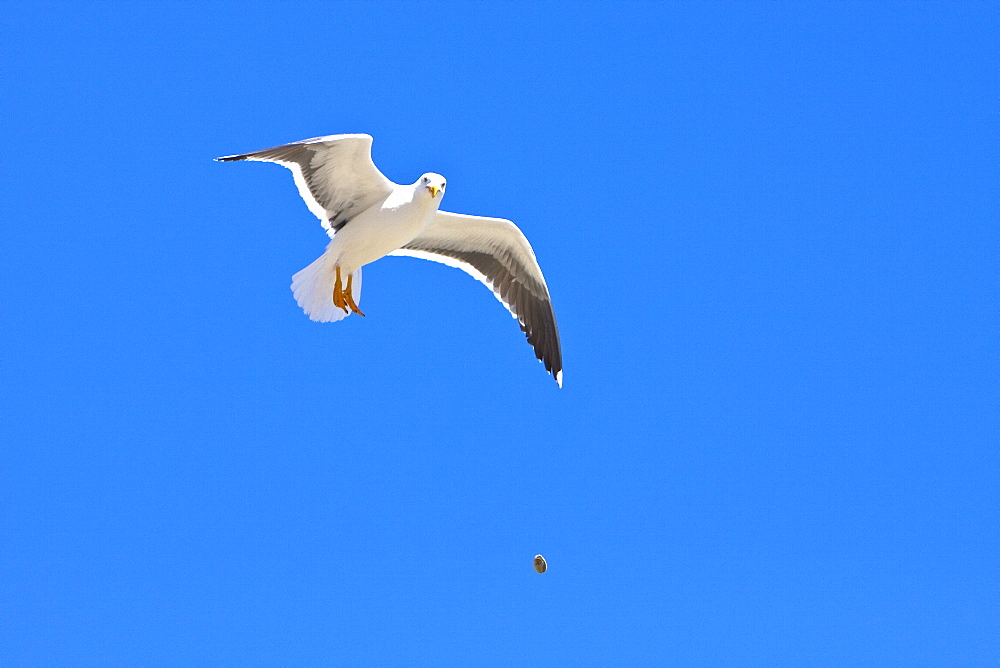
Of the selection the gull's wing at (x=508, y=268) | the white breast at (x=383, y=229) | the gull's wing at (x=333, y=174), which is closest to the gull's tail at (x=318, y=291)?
the white breast at (x=383, y=229)

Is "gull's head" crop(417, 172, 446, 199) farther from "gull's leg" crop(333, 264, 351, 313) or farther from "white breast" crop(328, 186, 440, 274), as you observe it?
"gull's leg" crop(333, 264, 351, 313)

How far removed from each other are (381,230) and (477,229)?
1.16 metres

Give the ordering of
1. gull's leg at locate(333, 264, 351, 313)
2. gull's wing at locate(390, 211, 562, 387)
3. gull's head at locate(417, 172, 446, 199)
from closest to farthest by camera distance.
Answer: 1. gull's head at locate(417, 172, 446, 199)
2. gull's leg at locate(333, 264, 351, 313)
3. gull's wing at locate(390, 211, 562, 387)

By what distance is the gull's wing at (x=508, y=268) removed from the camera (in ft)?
28.4

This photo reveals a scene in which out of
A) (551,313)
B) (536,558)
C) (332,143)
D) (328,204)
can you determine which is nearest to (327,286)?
(328,204)

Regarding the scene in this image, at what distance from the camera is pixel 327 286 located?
7.94m

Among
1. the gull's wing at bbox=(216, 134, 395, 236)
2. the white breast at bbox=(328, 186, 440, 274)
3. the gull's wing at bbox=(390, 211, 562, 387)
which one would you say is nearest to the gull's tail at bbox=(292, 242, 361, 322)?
the white breast at bbox=(328, 186, 440, 274)

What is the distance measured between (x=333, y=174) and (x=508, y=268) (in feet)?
6.03

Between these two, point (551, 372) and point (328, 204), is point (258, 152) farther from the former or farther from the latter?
point (551, 372)

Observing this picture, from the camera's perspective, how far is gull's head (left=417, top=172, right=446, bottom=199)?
7293mm

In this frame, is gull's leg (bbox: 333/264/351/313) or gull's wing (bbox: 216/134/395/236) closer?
gull's wing (bbox: 216/134/395/236)

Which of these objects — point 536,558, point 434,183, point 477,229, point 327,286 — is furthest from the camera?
point 477,229

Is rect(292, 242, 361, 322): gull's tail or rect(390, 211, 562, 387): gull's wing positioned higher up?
rect(390, 211, 562, 387): gull's wing

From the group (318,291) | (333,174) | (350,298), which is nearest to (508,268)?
(350,298)
